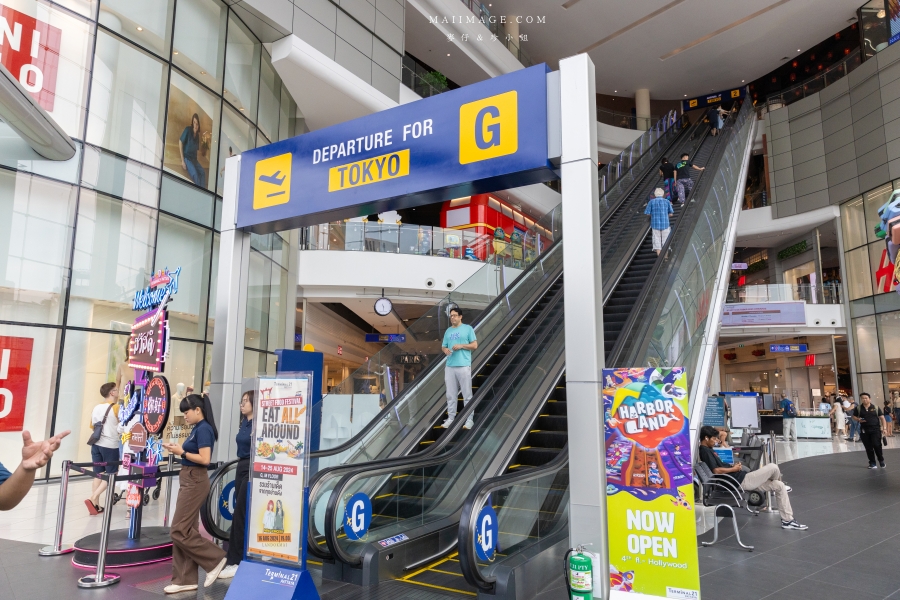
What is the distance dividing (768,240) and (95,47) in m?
29.8

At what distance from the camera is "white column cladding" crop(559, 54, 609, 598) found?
436 centimetres

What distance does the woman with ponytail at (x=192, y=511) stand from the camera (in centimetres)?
488

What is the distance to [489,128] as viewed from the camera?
5215mm

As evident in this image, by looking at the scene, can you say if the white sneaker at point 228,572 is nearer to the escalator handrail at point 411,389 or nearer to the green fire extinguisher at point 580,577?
the escalator handrail at point 411,389

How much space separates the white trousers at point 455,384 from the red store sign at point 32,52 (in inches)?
328

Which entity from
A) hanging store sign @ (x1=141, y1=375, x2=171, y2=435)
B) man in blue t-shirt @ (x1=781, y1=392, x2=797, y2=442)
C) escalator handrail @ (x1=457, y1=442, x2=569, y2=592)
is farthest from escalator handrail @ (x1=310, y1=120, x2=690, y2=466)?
man in blue t-shirt @ (x1=781, y1=392, x2=797, y2=442)

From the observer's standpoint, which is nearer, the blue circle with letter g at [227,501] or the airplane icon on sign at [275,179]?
the blue circle with letter g at [227,501]

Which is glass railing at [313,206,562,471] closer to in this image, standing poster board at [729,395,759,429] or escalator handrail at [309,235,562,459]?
escalator handrail at [309,235,562,459]

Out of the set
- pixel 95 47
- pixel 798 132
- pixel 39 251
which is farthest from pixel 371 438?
pixel 798 132

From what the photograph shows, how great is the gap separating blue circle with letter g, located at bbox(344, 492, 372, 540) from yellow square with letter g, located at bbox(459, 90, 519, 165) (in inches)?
120

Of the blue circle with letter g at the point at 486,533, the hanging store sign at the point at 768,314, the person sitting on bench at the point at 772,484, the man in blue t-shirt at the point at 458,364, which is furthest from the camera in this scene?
the hanging store sign at the point at 768,314

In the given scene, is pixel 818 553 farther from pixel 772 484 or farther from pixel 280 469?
pixel 280 469

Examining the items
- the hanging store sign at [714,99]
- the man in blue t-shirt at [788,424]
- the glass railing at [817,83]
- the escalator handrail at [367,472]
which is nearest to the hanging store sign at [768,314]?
the man in blue t-shirt at [788,424]

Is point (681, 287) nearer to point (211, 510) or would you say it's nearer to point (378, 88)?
point (211, 510)
